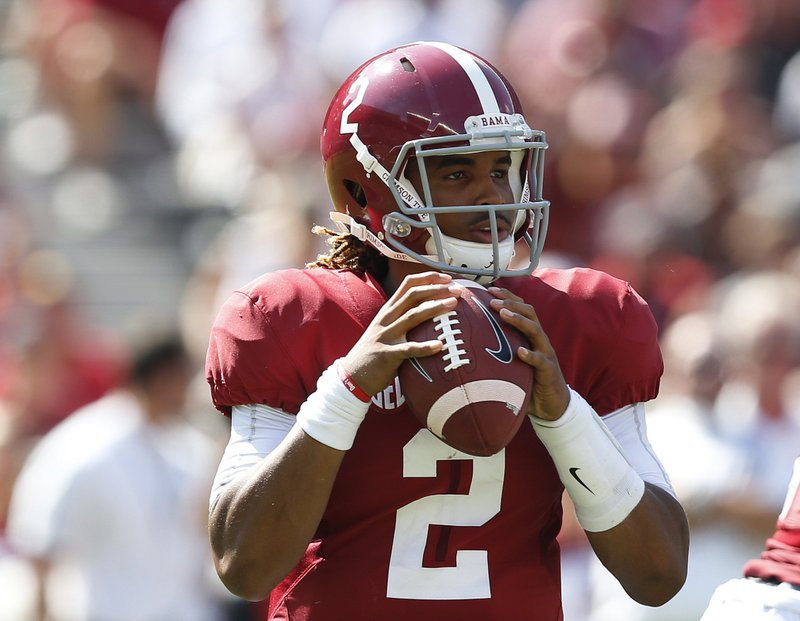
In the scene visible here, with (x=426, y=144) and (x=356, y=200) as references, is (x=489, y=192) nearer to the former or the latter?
(x=426, y=144)

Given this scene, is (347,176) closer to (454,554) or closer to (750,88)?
(454,554)

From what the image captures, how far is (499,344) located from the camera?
2281 millimetres

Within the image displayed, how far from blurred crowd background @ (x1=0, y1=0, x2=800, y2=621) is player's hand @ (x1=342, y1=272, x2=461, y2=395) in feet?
8.45

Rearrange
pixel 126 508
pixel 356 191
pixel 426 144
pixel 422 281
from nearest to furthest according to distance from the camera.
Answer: pixel 422 281
pixel 426 144
pixel 356 191
pixel 126 508

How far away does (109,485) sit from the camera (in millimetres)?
5074

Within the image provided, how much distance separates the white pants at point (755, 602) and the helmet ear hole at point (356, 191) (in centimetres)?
99

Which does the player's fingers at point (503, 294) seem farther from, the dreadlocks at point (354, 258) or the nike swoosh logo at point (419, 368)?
the dreadlocks at point (354, 258)

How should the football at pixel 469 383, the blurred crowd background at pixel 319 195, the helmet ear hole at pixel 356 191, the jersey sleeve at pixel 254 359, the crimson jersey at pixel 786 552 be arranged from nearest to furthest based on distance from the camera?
1. the football at pixel 469 383
2. the jersey sleeve at pixel 254 359
3. the crimson jersey at pixel 786 552
4. the helmet ear hole at pixel 356 191
5. the blurred crowd background at pixel 319 195

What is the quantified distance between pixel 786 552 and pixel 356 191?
1.03 m

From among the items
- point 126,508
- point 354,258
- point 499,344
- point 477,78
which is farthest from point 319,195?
point 499,344


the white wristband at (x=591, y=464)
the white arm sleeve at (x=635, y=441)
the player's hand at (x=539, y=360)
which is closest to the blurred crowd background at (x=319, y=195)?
the white arm sleeve at (x=635, y=441)

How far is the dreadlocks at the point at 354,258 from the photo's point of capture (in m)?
2.72

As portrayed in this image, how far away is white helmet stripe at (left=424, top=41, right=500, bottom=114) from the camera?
2513mm

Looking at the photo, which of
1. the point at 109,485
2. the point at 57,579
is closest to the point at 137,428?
the point at 109,485
